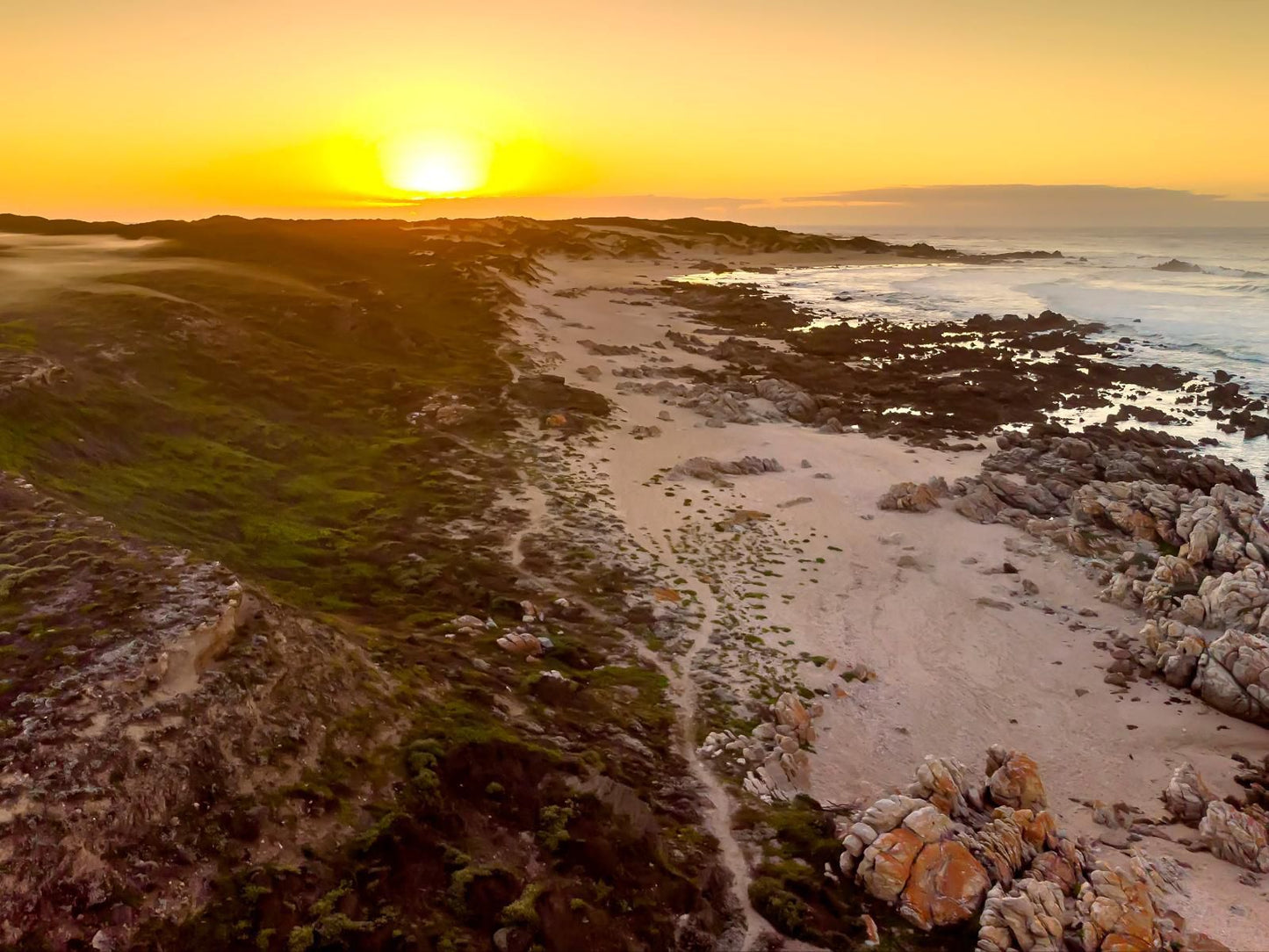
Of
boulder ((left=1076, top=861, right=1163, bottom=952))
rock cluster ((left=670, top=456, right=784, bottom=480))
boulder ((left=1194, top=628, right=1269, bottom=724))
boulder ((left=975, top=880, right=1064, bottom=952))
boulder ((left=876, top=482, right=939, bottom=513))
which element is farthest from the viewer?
rock cluster ((left=670, top=456, right=784, bottom=480))

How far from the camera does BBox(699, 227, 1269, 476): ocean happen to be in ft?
188

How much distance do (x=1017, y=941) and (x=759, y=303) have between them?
78.1m

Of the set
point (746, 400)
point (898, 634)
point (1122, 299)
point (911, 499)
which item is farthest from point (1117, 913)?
point (1122, 299)

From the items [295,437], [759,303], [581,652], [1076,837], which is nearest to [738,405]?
[295,437]

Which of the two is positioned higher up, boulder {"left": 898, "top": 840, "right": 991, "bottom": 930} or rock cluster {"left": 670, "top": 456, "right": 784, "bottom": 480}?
rock cluster {"left": 670, "top": 456, "right": 784, "bottom": 480}

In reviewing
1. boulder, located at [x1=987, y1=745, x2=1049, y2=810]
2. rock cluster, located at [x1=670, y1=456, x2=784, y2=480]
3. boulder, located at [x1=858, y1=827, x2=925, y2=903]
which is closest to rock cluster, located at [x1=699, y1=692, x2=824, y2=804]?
boulder, located at [x1=858, y1=827, x2=925, y2=903]

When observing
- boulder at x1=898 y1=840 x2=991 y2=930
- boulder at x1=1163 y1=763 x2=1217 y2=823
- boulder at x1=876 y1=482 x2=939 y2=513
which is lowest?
boulder at x1=1163 y1=763 x2=1217 y2=823

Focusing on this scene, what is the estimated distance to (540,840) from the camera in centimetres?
1365

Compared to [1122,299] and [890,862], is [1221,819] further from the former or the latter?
[1122,299]

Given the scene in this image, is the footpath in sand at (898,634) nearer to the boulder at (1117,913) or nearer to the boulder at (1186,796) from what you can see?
the boulder at (1186,796)

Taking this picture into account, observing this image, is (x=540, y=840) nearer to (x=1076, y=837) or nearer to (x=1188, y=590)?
(x=1076, y=837)

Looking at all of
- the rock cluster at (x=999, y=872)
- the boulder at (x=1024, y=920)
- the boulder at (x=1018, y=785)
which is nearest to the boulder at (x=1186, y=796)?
the rock cluster at (x=999, y=872)

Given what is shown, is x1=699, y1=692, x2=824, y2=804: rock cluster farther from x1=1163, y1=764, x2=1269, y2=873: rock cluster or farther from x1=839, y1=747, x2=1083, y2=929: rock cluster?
x1=1163, y1=764, x2=1269, y2=873: rock cluster

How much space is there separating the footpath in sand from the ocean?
62.1ft
